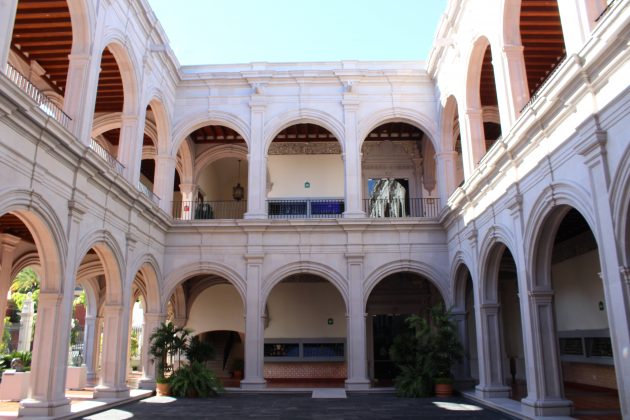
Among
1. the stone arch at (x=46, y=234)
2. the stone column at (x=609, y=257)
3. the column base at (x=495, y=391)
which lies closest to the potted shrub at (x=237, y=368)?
the column base at (x=495, y=391)

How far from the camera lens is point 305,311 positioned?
20312 millimetres

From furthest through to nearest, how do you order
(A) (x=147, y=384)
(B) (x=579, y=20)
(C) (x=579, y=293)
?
(C) (x=579, y=293), (A) (x=147, y=384), (B) (x=579, y=20)

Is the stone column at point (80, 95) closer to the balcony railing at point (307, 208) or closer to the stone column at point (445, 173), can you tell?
the balcony railing at point (307, 208)

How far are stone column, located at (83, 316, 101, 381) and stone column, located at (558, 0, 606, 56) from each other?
61.7 ft

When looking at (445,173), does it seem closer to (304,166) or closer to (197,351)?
(304,166)

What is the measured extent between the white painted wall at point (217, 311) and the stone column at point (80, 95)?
10698 mm

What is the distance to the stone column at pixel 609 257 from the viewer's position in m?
6.89

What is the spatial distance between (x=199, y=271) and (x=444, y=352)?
297 inches

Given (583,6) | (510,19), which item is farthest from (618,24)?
(510,19)

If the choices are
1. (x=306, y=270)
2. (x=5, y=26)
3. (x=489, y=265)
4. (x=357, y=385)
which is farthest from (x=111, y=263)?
(x=489, y=265)

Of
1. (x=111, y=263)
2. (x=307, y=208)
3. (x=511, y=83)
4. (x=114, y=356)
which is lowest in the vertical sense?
(x=114, y=356)

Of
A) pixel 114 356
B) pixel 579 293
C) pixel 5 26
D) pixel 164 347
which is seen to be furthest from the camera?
pixel 579 293

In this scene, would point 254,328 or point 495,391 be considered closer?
point 495,391

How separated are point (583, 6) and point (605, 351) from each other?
32.8 ft
